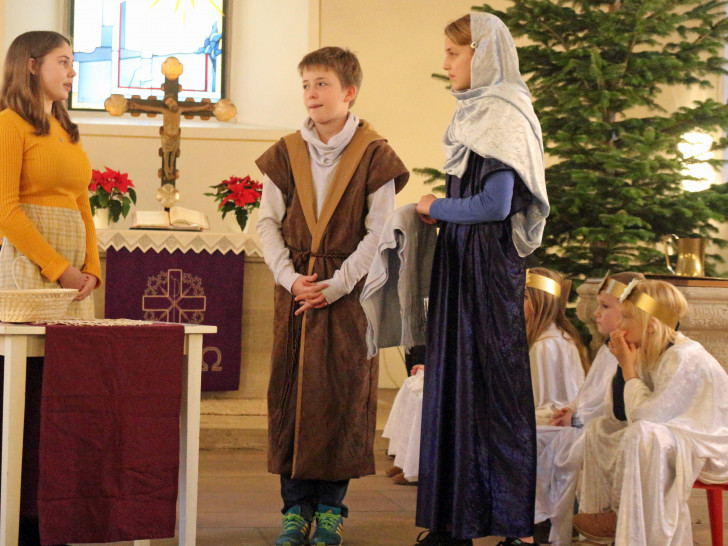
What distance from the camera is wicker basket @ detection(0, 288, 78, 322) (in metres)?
2.61

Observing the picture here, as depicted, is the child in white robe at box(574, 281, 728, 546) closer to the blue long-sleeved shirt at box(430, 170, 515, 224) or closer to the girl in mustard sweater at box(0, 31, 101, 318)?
the blue long-sleeved shirt at box(430, 170, 515, 224)

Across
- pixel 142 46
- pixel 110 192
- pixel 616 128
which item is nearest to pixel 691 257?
pixel 616 128

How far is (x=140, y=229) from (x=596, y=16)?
10.1ft

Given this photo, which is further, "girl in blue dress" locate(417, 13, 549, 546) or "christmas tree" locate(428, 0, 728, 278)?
"christmas tree" locate(428, 0, 728, 278)

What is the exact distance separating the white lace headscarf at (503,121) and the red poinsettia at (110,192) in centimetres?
342

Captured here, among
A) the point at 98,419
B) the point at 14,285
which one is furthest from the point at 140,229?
the point at 98,419

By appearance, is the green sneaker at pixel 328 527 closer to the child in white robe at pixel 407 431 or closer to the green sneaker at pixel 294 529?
the green sneaker at pixel 294 529

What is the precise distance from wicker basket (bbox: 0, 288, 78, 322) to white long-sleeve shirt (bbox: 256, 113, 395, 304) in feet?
2.82

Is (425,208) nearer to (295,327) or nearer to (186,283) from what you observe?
(295,327)

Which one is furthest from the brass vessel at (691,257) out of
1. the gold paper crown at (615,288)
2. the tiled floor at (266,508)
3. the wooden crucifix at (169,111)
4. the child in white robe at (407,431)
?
the wooden crucifix at (169,111)

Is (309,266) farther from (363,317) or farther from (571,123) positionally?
(571,123)

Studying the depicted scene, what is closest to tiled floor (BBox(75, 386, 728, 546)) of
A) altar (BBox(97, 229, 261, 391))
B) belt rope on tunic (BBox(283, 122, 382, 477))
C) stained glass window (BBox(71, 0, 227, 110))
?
belt rope on tunic (BBox(283, 122, 382, 477))

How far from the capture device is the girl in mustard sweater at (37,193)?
300cm

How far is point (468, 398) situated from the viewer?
9.23 ft
